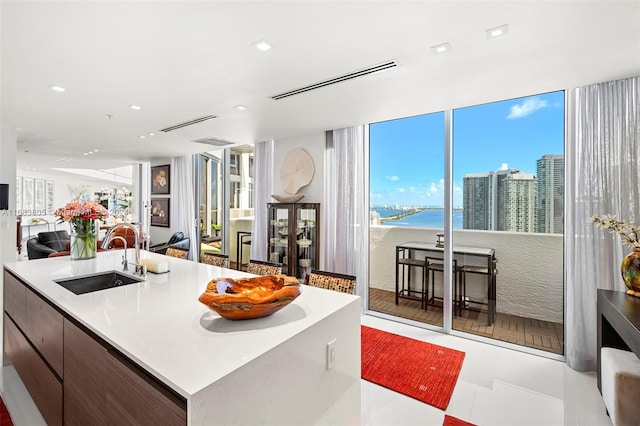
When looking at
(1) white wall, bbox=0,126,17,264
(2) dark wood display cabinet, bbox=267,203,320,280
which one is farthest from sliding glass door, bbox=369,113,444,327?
(1) white wall, bbox=0,126,17,264

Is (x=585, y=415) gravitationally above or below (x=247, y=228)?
below

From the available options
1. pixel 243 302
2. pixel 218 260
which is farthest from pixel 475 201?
pixel 243 302

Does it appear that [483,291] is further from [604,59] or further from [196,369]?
[196,369]

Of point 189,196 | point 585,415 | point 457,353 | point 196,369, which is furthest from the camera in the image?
point 189,196

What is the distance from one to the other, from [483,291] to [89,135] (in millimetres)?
5652

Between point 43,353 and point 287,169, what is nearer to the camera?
point 43,353

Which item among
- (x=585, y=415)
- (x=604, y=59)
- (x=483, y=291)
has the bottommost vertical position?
(x=585, y=415)

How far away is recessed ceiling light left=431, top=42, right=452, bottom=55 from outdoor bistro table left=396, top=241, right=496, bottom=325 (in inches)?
84.1

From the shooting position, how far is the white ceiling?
5.46 feet

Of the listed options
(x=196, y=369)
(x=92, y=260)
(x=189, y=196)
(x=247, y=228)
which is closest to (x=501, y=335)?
(x=196, y=369)

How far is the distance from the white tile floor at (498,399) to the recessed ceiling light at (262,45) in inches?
99.5

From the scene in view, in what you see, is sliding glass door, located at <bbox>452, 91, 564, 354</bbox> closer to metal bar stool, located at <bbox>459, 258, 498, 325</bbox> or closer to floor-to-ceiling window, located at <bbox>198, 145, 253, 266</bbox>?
metal bar stool, located at <bbox>459, 258, 498, 325</bbox>

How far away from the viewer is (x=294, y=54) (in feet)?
6.93

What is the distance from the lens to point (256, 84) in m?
2.64
